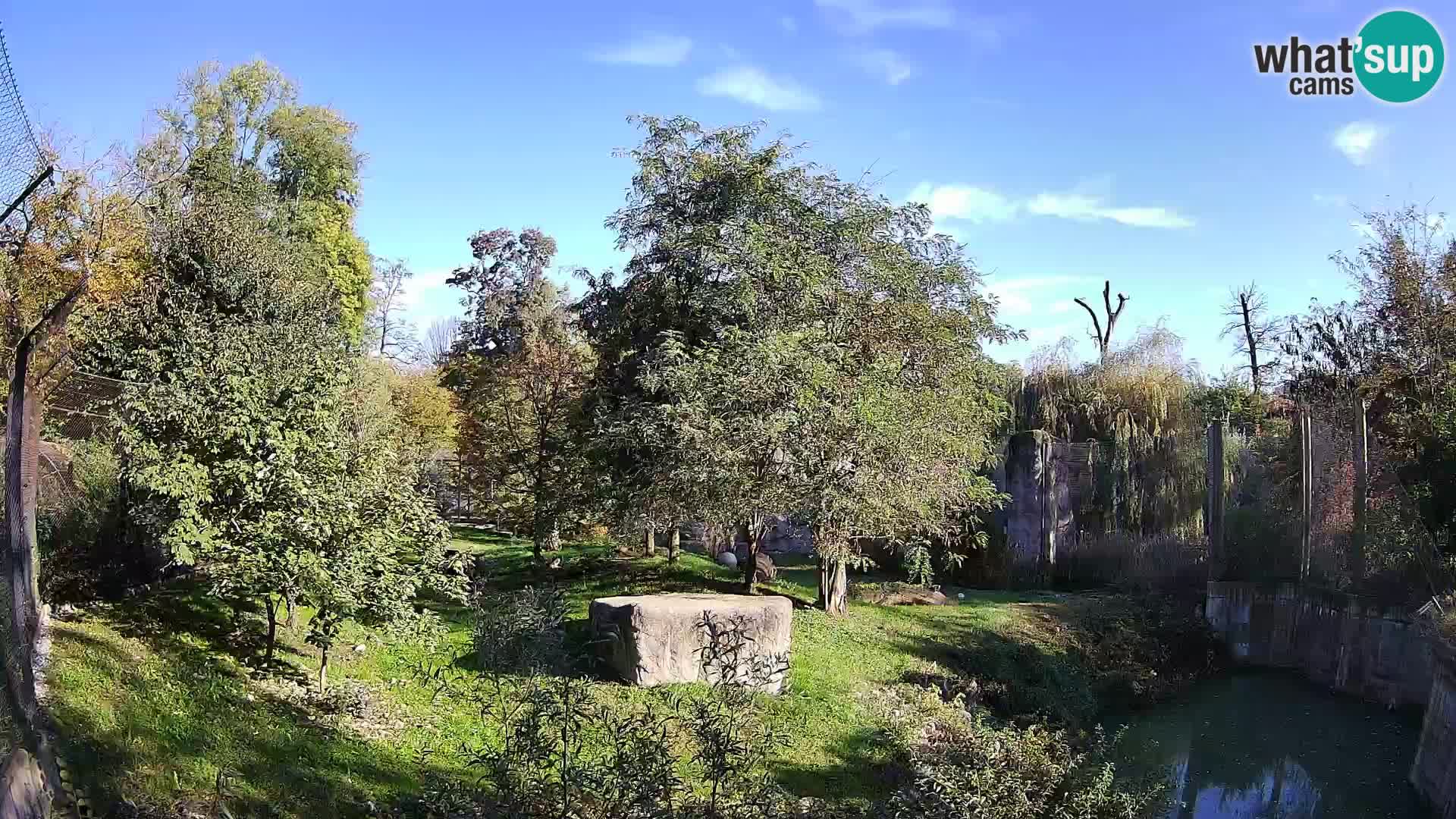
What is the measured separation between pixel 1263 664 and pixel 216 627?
1401 centimetres

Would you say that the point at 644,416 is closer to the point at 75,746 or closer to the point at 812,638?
the point at 812,638

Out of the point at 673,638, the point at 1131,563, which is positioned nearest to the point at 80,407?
the point at 673,638

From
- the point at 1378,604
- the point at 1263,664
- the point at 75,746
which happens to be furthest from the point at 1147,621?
the point at 75,746

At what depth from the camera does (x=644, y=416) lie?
11.5 meters

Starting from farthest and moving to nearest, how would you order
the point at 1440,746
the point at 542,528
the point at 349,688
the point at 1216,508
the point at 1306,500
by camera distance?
the point at 1216,508
the point at 542,528
the point at 1306,500
the point at 1440,746
the point at 349,688

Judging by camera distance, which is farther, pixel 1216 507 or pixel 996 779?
pixel 1216 507

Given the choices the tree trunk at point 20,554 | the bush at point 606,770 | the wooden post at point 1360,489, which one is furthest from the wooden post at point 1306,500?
the tree trunk at point 20,554

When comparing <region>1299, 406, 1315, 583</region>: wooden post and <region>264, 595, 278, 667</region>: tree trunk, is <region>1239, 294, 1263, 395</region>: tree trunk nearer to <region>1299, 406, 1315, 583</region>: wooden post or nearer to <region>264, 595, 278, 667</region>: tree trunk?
<region>1299, 406, 1315, 583</region>: wooden post

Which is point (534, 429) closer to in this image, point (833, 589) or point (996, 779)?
point (833, 589)

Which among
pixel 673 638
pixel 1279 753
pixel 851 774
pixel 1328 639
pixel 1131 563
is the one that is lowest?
pixel 1279 753

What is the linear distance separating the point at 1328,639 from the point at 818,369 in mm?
8435

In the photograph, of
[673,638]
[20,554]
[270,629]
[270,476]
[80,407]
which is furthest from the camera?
[80,407]

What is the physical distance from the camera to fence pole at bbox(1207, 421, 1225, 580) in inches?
595

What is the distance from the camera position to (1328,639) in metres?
13.1
